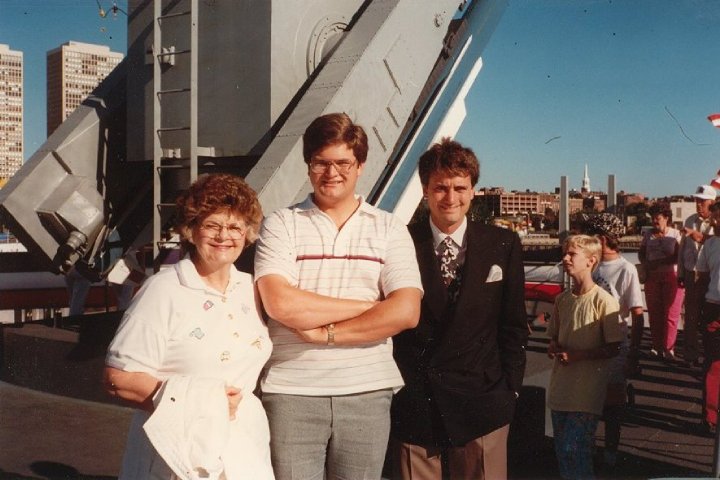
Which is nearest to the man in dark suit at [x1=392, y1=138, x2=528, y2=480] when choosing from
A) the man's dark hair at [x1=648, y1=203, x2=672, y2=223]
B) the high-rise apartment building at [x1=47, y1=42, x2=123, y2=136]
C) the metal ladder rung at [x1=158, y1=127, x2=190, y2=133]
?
the metal ladder rung at [x1=158, y1=127, x2=190, y2=133]

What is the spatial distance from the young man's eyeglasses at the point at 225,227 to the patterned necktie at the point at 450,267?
2.64 feet

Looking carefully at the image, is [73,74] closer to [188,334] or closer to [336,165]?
[336,165]

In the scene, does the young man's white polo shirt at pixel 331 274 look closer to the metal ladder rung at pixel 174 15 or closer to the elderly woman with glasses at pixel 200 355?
the elderly woman with glasses at pixel 200 355

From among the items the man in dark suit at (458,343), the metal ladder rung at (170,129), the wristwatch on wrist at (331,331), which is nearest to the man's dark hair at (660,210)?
the metal ladder rung at (170,129)

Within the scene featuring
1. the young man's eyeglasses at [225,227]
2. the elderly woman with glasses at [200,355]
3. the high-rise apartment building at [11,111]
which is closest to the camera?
the elderly woman with glasses at [200,355]

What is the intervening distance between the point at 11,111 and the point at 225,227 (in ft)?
13.2

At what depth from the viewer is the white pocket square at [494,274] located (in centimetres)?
250

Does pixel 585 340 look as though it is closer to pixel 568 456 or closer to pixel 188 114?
pixel 568 456

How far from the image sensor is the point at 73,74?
19.7ft

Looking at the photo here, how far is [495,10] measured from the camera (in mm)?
5930

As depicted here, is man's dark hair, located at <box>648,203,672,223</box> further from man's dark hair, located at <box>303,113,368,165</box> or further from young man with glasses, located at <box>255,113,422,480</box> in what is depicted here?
man's dark hair, located at <box>303,113,368,165</box>

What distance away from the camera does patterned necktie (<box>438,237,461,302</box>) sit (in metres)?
2.51

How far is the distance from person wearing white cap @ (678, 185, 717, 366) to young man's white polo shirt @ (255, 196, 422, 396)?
17.9ft

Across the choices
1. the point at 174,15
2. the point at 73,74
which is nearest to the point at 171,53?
the point at 174,15
